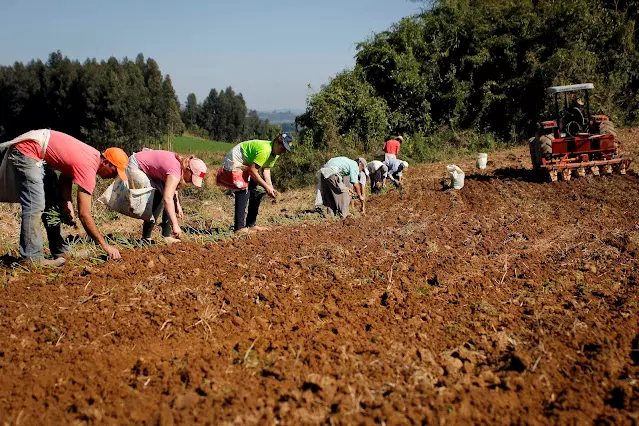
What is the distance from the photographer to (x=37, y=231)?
13.4 ft

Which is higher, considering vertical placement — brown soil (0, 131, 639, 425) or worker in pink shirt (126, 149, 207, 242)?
worker in pink shirt (126, 149, 207, 242)

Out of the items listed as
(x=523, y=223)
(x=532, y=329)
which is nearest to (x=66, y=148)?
(x=532, y=329)

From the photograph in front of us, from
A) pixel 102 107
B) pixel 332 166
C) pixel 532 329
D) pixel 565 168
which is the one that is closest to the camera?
pixel 532 329

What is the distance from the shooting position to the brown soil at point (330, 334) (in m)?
2.17

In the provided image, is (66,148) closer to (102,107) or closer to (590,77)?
(590,77)

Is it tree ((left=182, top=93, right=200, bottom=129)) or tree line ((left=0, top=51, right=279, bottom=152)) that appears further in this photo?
tree ((left=182, top=93, right=200, bottom=129))

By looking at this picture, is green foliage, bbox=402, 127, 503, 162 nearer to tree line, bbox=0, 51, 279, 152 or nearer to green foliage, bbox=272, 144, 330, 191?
green foliage, bbox=272, 144, 330, 191

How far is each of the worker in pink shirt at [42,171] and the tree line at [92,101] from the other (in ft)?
114

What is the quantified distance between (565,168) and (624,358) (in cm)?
781

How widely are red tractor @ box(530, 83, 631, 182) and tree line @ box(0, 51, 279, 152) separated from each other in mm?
30115

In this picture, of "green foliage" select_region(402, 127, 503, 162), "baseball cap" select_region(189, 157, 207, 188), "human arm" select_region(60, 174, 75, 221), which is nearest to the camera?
"human arm" select_region(60, 174, 75, 221)

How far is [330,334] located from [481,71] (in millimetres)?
17609

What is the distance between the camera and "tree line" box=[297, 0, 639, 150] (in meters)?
16.8

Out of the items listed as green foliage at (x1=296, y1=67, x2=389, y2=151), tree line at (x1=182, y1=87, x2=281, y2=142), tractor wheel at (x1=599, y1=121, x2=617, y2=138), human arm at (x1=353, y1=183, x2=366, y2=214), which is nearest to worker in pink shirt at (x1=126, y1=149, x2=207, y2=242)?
human arm at (x1=353, y1=183, x2=366, y2=214)
